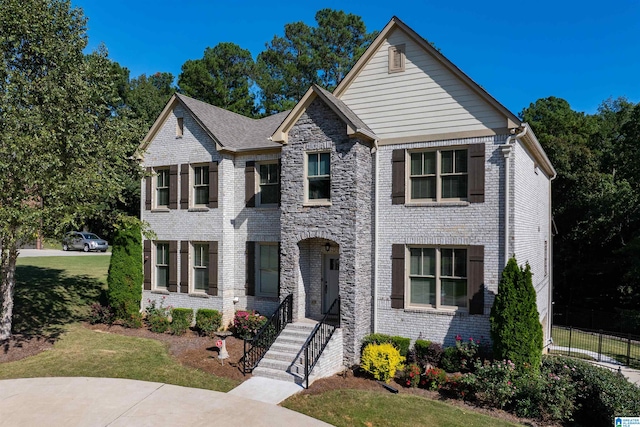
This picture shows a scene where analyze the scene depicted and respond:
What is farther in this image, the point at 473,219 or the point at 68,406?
the point at 473,219

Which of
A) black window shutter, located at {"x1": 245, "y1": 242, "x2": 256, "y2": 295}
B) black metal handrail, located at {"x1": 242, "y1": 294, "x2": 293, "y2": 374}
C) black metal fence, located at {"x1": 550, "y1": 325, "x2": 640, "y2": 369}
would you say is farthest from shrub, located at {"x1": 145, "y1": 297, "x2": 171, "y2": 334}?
black metal fence, located at {"x1": 550, "y1": 325, "x2": 640, "y2": 369}

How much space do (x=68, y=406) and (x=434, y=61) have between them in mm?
12394

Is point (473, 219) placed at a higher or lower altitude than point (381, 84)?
lower

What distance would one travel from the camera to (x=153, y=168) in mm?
16938

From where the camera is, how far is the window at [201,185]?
1592 centimetres

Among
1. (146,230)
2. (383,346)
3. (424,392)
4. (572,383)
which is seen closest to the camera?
(572,383)

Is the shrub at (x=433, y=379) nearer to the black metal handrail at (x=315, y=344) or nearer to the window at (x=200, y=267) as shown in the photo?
the black metal handrail at (x=315, y=344)

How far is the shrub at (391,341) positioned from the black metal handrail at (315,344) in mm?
945

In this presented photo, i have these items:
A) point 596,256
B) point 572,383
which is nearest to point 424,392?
point 572,383

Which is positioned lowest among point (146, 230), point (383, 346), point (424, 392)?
point (424, 392)

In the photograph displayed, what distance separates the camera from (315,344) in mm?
11461

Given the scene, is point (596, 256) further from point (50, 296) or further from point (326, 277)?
point (50, 296)

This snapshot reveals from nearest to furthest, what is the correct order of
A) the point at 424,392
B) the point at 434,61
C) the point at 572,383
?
1. the point at 572,383
2. the point at 424,392
3. the point at 434,61

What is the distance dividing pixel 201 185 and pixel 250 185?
6.70 feet
